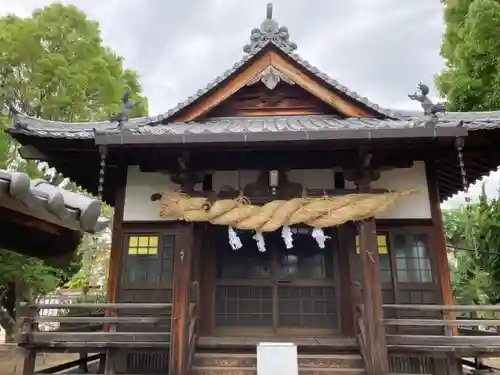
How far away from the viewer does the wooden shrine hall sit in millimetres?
6574

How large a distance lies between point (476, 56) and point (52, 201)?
42.0ft

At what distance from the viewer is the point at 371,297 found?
21.1 ft

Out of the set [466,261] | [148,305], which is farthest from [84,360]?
[466,261]

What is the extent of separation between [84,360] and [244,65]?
654 cm

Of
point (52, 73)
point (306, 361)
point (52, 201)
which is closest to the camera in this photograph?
point (52, 201)

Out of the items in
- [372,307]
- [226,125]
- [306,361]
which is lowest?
[306,361]

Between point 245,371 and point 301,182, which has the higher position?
point 301,182

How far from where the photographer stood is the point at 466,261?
1496 centimetres

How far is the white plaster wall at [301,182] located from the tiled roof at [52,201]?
4.55 m

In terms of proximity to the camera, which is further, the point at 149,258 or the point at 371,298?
the point at 149,258

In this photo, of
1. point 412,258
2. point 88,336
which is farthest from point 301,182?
point 88,336

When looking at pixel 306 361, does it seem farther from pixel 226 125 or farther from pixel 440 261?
pixel 226 125

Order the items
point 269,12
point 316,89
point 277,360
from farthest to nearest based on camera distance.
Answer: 1. point 269,12
2. point 316,89
3. point 277,360

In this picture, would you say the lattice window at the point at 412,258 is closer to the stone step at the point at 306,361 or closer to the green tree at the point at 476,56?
the stone step at the point at 306,361
